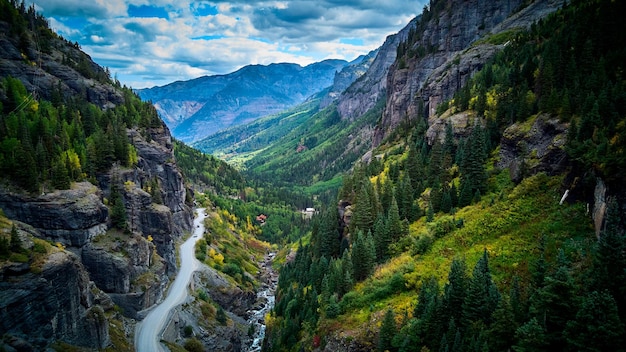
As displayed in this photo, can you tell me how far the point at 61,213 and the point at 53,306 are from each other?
19007 mm

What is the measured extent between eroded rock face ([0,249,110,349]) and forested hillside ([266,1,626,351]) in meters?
31.3

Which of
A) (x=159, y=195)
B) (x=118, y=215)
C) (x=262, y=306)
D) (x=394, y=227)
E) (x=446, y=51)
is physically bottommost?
(x=262, y=306)

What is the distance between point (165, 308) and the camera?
84562 millimetres

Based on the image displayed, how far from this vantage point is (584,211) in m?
44.2

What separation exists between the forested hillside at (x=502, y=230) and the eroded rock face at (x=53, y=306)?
31.3m

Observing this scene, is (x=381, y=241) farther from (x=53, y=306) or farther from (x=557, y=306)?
(x=53, y=306)

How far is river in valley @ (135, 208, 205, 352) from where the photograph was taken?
7256 centimetres

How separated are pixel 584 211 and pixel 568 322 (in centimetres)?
2315

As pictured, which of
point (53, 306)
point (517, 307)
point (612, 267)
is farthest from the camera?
point (53, 306)

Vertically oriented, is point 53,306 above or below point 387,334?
below

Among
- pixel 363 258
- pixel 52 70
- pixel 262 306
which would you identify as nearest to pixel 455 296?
pixel 363 258

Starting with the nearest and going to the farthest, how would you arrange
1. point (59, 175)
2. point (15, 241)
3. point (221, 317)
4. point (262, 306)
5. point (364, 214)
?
1. point (15, 241)
2. point (59, 175)
3. point (364, 214)
4. point (221, 317)
5. point (262, 306)

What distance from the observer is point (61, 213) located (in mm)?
69062

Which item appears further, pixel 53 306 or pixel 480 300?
pixel 53 306
